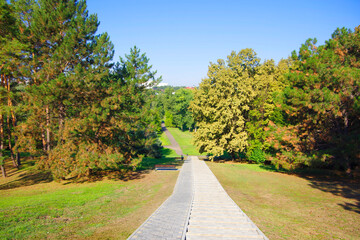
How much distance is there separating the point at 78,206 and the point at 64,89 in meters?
9.13

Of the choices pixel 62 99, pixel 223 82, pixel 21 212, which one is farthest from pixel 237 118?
pixel 21 212

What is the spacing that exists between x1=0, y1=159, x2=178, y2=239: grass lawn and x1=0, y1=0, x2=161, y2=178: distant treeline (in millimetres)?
2132

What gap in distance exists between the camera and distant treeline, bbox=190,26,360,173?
17.3 m

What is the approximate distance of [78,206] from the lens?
11719 mm

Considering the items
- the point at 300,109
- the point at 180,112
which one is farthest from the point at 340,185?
the point at 180,112

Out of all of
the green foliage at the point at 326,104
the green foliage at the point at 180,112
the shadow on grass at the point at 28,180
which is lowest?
the shadow on grass at the point at 28,180

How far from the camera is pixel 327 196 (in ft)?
45.1

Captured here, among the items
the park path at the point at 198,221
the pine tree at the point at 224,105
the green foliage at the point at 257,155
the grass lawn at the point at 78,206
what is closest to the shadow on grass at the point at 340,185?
the green foliage at the point at 257,155

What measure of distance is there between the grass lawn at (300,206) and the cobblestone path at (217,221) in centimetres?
72

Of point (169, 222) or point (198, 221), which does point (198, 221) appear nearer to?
point (198, 221)

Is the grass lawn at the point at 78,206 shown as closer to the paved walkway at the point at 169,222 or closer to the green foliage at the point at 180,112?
the paved walkway at the point at 169,222

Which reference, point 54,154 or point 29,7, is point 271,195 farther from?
point 29,7

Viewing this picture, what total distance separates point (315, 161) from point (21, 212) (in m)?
21.9

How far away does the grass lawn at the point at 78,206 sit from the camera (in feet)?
26.6
